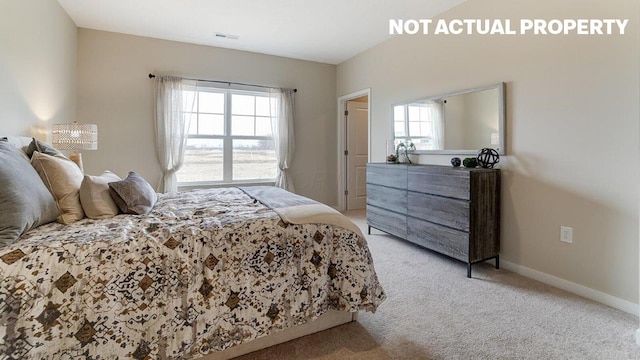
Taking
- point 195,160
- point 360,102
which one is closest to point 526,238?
point 360,102

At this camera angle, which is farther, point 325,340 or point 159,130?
point 159,130

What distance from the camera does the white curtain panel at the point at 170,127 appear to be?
4059 mm

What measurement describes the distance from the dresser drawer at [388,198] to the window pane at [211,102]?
2504 mm

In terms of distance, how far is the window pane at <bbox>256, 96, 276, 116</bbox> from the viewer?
475 cm

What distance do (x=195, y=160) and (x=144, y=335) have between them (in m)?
3.38

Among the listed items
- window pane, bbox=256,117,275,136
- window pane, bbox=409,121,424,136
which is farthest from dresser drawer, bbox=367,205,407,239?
window pane, bbox=256,117,275,136

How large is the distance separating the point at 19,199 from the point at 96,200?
16.0 inches

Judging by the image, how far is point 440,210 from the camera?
2826 millimetres

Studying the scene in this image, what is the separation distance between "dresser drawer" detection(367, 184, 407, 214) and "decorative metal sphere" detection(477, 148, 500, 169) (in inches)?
31.2

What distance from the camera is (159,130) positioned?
407 cm

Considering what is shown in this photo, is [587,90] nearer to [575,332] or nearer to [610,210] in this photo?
[610,210]

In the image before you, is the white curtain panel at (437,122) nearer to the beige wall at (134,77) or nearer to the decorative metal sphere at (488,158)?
the decorative metal sphere at (488,158)

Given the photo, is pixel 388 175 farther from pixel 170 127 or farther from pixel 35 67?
pixel 35 67

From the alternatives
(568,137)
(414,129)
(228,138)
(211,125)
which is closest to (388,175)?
(414,129)
